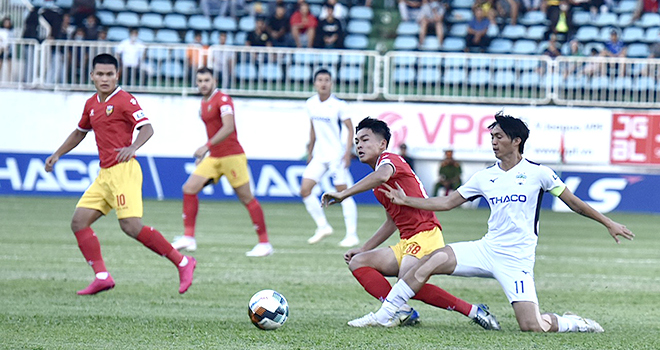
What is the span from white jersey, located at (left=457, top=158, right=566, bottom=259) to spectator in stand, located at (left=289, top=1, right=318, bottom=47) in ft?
57.0

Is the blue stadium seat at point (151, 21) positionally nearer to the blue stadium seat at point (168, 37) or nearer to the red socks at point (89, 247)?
the blue stadium seat at point (168, 37)

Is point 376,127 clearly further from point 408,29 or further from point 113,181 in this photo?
point 408,29

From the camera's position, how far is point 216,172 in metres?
12.8

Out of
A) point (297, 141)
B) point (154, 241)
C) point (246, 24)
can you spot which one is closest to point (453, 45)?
point (297, 141)

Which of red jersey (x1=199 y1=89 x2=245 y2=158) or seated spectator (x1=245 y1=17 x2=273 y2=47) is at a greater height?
seated spectator (x1=245 y1=17 x2=273 y2=47)

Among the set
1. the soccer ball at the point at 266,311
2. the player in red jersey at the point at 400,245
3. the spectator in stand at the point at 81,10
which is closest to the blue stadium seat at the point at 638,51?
the spectator in stand at the point at 81,10

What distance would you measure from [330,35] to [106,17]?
18.8 feet

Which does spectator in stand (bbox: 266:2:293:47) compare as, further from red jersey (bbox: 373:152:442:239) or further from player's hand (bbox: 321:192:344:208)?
player's hand (bbox: 321:192:344:208)

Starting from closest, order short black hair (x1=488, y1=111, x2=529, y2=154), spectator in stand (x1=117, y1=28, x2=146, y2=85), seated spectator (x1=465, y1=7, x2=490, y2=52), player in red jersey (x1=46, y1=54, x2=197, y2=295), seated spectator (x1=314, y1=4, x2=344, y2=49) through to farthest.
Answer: short black hair (x1=488, y1=111, x2=529, y2=154), player in red jersey (x1=46, y1=54, x2=197, y2=295), spectator in stand (x1=117, y1=28, x2=146, y2=85), seated spectator (x1=314, y1=4, x2=344, y2=49), seated spectator (x1=465, y1=7, x2=490, y2=52)

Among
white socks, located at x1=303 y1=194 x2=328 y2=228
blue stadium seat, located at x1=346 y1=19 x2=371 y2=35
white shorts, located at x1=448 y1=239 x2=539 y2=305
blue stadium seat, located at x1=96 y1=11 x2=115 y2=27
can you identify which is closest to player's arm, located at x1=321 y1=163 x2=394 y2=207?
white shorts, located at x1=448 y1=239 x2=539 y2=305

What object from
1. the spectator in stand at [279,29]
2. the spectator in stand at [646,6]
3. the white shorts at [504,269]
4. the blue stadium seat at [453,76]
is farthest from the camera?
the spectator in stand at [646,6]

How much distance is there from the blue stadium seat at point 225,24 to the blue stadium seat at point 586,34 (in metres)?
8.54

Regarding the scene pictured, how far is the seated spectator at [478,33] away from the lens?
24766 millimetres

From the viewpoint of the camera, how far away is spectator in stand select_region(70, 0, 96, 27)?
24641 mm
